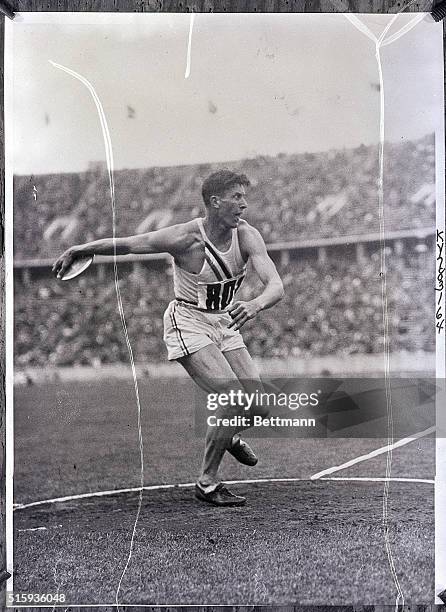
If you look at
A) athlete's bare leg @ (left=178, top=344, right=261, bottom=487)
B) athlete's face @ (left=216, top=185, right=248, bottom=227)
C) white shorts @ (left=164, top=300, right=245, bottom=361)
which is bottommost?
athlete's bare leg @ (left=178, top=344, right=261, bottom=487)

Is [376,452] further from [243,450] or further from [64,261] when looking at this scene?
[64,261]

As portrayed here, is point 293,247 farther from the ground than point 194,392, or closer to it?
farther from the ground

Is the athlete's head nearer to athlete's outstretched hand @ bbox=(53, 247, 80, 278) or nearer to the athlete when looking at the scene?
the athlete

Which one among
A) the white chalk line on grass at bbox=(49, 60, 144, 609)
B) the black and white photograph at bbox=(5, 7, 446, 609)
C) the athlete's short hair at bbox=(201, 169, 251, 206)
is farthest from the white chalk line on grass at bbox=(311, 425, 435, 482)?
the athlete's short hair at bbox=(201, 169, 251, 206)

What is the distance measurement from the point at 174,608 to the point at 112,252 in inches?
55.0

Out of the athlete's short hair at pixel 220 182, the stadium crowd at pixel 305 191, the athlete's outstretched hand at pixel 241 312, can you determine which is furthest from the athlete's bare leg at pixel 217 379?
the athlete's short hair at pixel 220 182

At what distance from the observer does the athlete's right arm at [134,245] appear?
3066 mm

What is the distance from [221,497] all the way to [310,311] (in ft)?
2.61

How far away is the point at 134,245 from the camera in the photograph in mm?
3078

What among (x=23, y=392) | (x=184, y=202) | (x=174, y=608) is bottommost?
(x=174, y=608)

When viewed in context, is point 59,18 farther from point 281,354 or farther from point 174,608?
point 174,608

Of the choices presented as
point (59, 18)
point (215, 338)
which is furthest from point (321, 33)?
point (215, 338)

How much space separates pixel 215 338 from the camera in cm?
306

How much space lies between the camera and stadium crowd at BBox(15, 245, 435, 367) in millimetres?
3061
